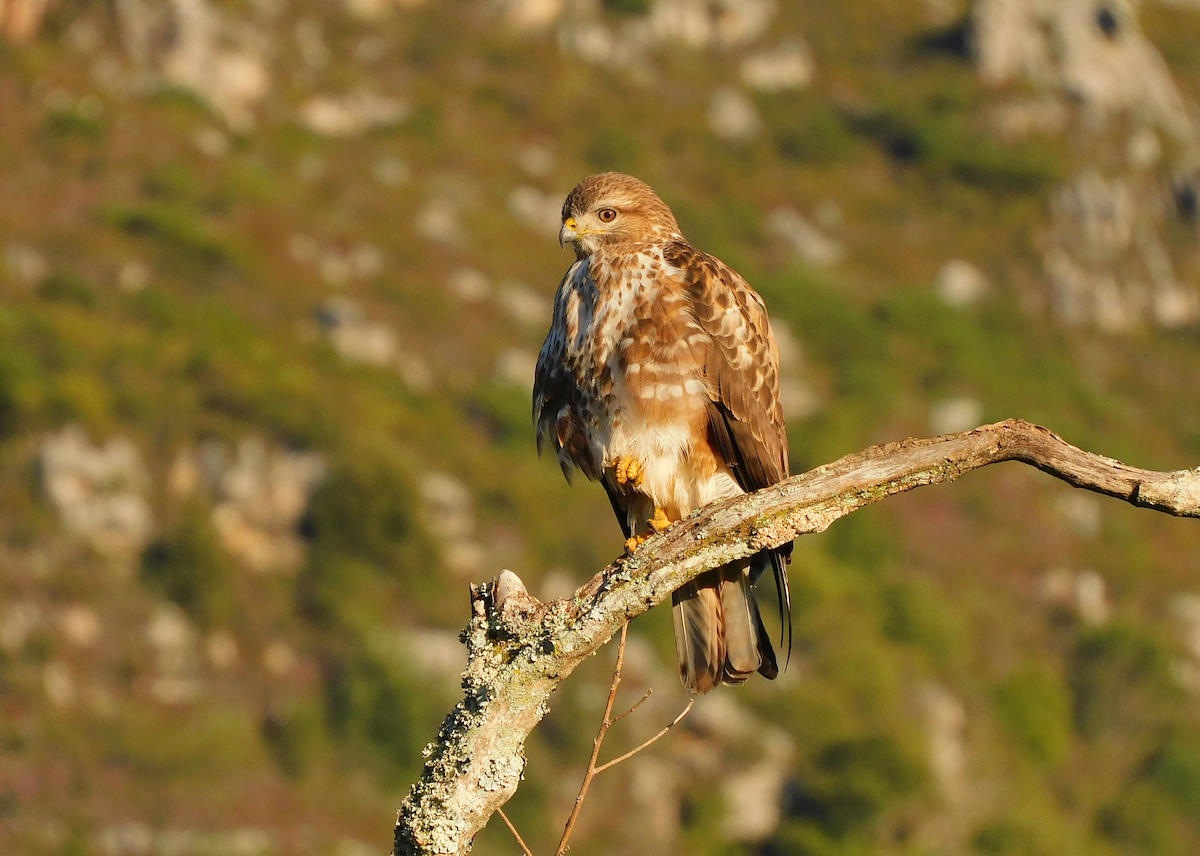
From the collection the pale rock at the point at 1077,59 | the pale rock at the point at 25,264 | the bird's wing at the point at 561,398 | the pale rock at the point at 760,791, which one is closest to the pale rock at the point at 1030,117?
the pale rock at the point at 1077,59

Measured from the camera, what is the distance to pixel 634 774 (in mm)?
26312

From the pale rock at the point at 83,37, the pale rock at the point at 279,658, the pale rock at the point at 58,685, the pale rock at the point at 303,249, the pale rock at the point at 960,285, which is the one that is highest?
the pale rock at the point at 83,37

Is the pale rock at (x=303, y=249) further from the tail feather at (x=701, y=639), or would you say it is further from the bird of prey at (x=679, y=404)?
the tail feather at (x=701, y=639)

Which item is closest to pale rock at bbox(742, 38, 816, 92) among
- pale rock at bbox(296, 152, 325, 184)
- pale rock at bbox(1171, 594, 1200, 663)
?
pale rock at bbox(296, 152, 325, 184)

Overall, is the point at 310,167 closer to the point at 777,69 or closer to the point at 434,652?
the point at 434,652

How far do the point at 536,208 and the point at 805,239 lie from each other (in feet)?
28.2

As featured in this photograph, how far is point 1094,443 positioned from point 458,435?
1613cm

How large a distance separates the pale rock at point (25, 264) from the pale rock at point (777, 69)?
24.6 metres

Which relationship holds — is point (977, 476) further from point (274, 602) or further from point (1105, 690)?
point (274, 602)

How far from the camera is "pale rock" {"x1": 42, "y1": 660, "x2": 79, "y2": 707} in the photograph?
23.8 m

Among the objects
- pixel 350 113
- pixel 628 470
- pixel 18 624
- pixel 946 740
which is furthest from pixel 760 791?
pixel 628 470

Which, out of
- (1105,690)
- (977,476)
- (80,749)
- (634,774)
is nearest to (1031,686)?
(1105,690)

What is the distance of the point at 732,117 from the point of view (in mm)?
46062

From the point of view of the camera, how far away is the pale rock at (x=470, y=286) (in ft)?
112
